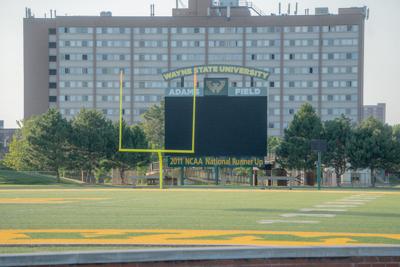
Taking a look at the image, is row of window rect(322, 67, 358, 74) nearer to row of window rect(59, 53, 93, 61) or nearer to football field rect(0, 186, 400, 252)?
row of window rect(59, 53, 93, 61)

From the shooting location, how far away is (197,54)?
115 metres

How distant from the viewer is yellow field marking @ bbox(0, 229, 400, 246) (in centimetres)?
1126

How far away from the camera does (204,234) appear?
41.7ft

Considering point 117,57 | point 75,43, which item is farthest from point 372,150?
point 75,43

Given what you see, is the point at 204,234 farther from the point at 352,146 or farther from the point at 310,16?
the point at 310,16

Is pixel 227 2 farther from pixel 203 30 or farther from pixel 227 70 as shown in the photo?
pixel 227 70

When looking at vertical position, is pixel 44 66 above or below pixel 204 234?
above

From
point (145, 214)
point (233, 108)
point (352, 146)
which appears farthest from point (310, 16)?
point (145, 214)

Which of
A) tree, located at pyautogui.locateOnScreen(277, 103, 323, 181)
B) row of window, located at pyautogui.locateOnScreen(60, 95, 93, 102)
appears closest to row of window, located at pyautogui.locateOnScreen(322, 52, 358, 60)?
row of window, located at pyautogui.locateOnScreen(60, 95, 93, 102)

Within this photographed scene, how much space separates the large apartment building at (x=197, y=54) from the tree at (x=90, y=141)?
167ft

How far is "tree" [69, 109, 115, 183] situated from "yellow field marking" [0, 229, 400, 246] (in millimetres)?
46675

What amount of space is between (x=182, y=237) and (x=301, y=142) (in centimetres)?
4575

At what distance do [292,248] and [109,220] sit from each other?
786cm

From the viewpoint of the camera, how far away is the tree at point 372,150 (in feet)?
186
